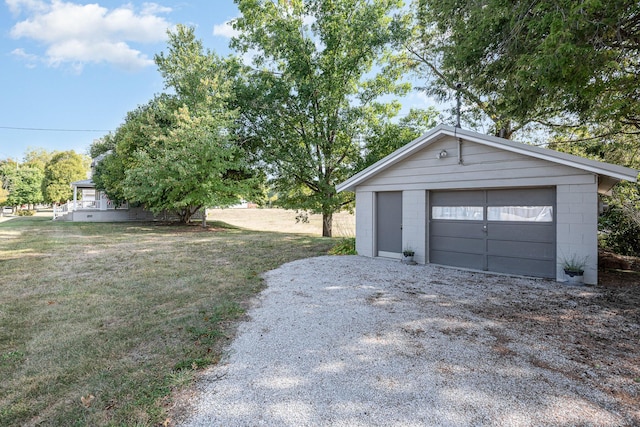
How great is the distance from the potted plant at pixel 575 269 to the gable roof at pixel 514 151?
158 cm

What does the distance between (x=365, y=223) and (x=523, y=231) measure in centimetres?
392

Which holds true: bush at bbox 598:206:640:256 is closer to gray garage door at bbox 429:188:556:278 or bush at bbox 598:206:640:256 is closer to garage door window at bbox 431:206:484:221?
gray garage door at bbox 429:188:556:278

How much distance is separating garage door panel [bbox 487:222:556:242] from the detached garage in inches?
0.7

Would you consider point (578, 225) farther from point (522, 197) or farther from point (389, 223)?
point (389, 223)

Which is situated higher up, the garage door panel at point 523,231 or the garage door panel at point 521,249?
the garage door panel at point 523,231

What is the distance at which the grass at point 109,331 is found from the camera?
8.00 ft

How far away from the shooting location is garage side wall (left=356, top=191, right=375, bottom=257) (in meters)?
9.09

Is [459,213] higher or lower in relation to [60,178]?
lower

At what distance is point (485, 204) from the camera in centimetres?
716

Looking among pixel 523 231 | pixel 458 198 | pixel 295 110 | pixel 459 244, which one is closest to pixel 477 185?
pixel 458 198

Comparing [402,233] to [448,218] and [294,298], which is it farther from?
[294,298]

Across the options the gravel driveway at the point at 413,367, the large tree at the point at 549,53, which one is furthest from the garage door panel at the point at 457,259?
the large tree at the point at 549,53

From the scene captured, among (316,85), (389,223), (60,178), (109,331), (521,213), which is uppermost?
(316,85)

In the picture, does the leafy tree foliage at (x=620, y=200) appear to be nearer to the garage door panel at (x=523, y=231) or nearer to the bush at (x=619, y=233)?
the bush at (x=619, y=233)
